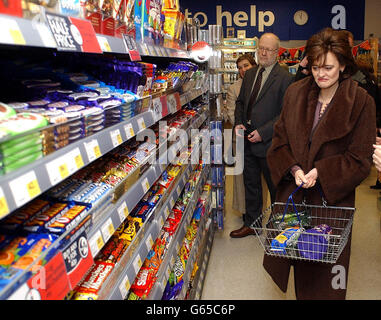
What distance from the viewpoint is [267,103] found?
11.7 feet

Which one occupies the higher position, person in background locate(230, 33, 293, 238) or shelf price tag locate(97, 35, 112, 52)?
shelf price tag locate(97, 35, 112, 52)

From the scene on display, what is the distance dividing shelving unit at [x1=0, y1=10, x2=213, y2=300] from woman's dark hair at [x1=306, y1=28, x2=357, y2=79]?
2.57 feet

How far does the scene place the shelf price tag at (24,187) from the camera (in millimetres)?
762

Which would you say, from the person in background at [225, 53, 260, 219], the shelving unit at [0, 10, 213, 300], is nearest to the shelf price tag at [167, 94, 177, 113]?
the shelving unit at [0, 10, 213, 300]

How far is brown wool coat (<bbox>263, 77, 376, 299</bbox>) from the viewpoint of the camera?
2.03 metres

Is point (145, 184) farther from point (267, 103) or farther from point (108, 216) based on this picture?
point (267, 103)

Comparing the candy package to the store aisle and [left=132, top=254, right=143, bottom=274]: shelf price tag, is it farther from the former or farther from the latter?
the store aisle

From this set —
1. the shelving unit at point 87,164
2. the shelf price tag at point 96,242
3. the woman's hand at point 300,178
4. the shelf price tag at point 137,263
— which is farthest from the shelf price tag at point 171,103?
the shelf price tag at point 96,242

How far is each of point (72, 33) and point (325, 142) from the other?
4.90ft

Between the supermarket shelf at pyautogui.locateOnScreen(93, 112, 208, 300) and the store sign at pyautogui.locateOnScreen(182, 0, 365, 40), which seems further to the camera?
the store sign at pyautogui.locateOnScreen(182, 0, 365, 40)

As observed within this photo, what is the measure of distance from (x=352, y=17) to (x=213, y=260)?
28.0 ft

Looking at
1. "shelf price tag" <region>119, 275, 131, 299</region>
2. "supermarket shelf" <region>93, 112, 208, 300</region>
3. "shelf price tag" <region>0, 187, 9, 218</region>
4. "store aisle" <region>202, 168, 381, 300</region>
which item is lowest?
"store aisle" <region>202, 168, 381, 300</region>

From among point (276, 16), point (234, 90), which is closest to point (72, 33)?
point (234, 90)
